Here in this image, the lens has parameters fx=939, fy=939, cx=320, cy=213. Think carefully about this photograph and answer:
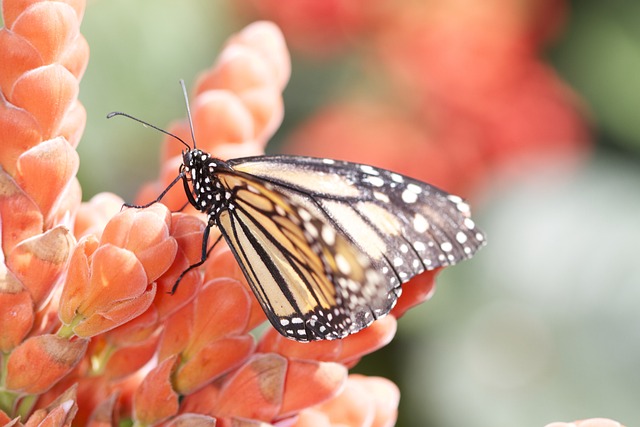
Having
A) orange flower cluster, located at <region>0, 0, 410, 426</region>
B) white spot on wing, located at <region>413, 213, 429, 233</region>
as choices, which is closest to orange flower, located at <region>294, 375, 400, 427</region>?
orange flower cluster, located at <region>0, 0, 410, 426</region>

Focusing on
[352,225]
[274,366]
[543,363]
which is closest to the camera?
[274,366]

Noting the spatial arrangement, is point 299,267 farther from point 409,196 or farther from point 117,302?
point 117,302

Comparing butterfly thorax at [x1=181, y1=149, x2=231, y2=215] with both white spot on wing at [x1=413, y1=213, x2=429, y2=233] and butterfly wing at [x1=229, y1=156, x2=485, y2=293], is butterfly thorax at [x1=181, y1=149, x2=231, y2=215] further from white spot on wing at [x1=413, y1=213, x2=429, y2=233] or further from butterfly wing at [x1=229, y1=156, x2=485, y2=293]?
white spot on wing at [x1=413, y1=213, x2=429, y2=233]

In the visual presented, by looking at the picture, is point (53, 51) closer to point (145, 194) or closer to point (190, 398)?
point (145, 194)

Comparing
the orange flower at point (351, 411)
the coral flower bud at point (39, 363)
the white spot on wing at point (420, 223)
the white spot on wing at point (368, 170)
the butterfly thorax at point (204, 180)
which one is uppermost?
the white spot on wing at point (368, 170)

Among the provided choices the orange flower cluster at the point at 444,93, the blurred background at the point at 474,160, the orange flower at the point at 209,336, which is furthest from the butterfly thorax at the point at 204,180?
the orange flower cluster at the point at 444,93

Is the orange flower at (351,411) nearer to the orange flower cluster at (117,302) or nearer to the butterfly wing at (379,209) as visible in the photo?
the orange flower cluster at (117,302)

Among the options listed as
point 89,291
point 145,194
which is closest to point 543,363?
point 145,194
